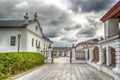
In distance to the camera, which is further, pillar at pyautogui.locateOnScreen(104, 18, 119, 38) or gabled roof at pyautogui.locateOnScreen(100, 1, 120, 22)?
pillar at pyautogui.locateOnScreen(104, 18, 119, 38)

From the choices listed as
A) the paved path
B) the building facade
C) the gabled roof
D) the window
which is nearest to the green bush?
the paved path

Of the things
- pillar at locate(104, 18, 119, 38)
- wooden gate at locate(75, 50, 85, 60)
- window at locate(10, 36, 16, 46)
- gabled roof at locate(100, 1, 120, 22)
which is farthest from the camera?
window at locate(10, 36, 16, 46)

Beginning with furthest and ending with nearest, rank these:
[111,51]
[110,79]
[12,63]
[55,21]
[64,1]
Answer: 1. [55,21]
2. [64,1]
3. [111,51]
4. [12,63]
5. [110,79]

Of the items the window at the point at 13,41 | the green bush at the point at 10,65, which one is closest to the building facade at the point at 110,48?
the green bush at the point at 10,65

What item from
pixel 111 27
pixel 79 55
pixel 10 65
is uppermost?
pixel 111 27

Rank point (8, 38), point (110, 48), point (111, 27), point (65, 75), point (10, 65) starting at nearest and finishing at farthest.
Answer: point (10, 65), point (65, 75), point (110, 48), point (111, 27), point (8, 38)

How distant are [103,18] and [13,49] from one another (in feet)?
40.6

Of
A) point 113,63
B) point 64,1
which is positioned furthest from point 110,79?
point 64,1

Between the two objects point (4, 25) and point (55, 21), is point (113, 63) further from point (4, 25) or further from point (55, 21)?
point (55, 21)

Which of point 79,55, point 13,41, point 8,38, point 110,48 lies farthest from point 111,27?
point 8,38

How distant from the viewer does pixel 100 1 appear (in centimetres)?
1500

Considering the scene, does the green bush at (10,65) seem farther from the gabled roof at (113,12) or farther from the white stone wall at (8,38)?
the white stone wall at (8,38)

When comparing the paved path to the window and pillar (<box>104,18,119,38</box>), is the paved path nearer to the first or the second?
pillar (<box>104,18,119,38</box>)

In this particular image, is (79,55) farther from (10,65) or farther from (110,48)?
(10,65)
